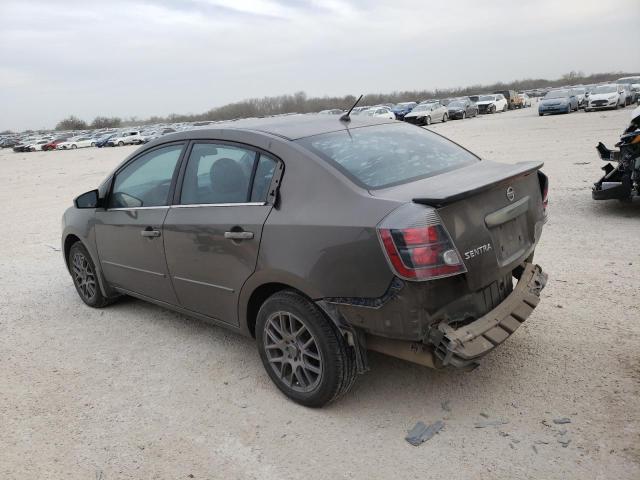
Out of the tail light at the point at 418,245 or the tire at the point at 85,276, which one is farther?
the tire at the point at 85,276

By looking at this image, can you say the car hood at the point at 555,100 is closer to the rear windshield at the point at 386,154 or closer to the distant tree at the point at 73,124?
the rear windshield at the point at 386,154

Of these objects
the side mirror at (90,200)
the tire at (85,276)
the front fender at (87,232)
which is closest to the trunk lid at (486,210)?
the side mirror at (90,200)

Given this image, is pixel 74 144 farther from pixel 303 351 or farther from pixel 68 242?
pixel 303 351

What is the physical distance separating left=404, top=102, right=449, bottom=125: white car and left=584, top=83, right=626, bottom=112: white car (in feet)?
32.0

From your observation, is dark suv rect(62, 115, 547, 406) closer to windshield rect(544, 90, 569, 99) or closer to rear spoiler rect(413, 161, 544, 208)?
rear spoiler rect(413, 161, 544, 208)

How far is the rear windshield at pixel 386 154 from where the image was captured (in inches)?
126

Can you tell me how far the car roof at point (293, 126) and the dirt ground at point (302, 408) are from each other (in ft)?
5.42

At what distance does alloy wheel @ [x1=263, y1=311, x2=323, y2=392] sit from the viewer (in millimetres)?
3188

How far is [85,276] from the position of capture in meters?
5.27

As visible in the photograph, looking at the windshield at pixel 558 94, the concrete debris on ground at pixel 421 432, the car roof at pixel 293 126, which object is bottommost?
the concrete debris on ground at pixel 421 432

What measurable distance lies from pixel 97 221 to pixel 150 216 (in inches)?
37.8

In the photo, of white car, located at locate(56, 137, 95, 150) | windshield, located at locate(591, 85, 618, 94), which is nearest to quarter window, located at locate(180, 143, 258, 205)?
windshield, located at locate(591, 85, 618, 94)

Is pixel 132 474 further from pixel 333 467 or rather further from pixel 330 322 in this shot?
pixel 330 322

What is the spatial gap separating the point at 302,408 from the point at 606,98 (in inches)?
1339
